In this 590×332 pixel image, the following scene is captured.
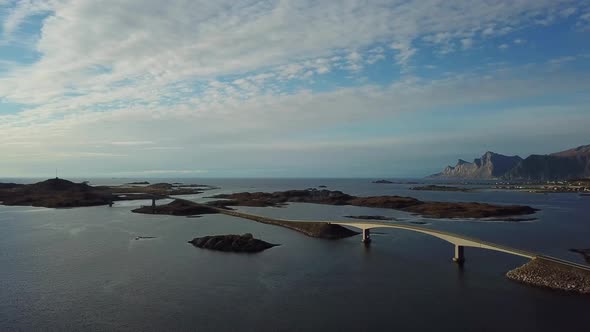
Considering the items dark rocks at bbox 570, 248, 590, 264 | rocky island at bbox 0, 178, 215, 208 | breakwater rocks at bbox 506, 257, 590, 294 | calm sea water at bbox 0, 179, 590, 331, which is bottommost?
calm sea water at bbox 0, 179, 590, 331

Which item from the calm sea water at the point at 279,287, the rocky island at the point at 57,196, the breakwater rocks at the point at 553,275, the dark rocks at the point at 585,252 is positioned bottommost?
the calm sea water at the point at 279,287

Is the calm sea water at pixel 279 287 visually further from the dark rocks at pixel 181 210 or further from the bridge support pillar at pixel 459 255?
the dark rocks at pixel 181 210

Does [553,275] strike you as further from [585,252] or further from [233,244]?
[233,244]

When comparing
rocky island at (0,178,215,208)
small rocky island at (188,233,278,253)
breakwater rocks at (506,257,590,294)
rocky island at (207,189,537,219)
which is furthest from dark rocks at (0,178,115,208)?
breakwater rocks at (506,257,590,294)

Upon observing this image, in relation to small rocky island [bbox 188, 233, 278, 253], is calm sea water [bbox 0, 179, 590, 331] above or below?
below

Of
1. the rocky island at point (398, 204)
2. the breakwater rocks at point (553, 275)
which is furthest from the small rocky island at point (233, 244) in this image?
the rocky island at point (398, 204)

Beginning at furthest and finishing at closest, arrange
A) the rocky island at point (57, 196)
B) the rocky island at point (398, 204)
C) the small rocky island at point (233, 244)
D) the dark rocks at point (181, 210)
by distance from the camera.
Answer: the rocky island at point (57, 196) → the dark rocks at point (181, 210) → the rocky island at point (398, 204) → the small rocky island at point (233, 244)

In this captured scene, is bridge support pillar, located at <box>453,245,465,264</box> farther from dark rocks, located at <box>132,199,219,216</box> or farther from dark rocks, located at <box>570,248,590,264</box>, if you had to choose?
dark rocks, located at <box>132,199,219,216</box>

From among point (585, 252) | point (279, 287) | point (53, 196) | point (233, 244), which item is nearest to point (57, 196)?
point (53, 196)
